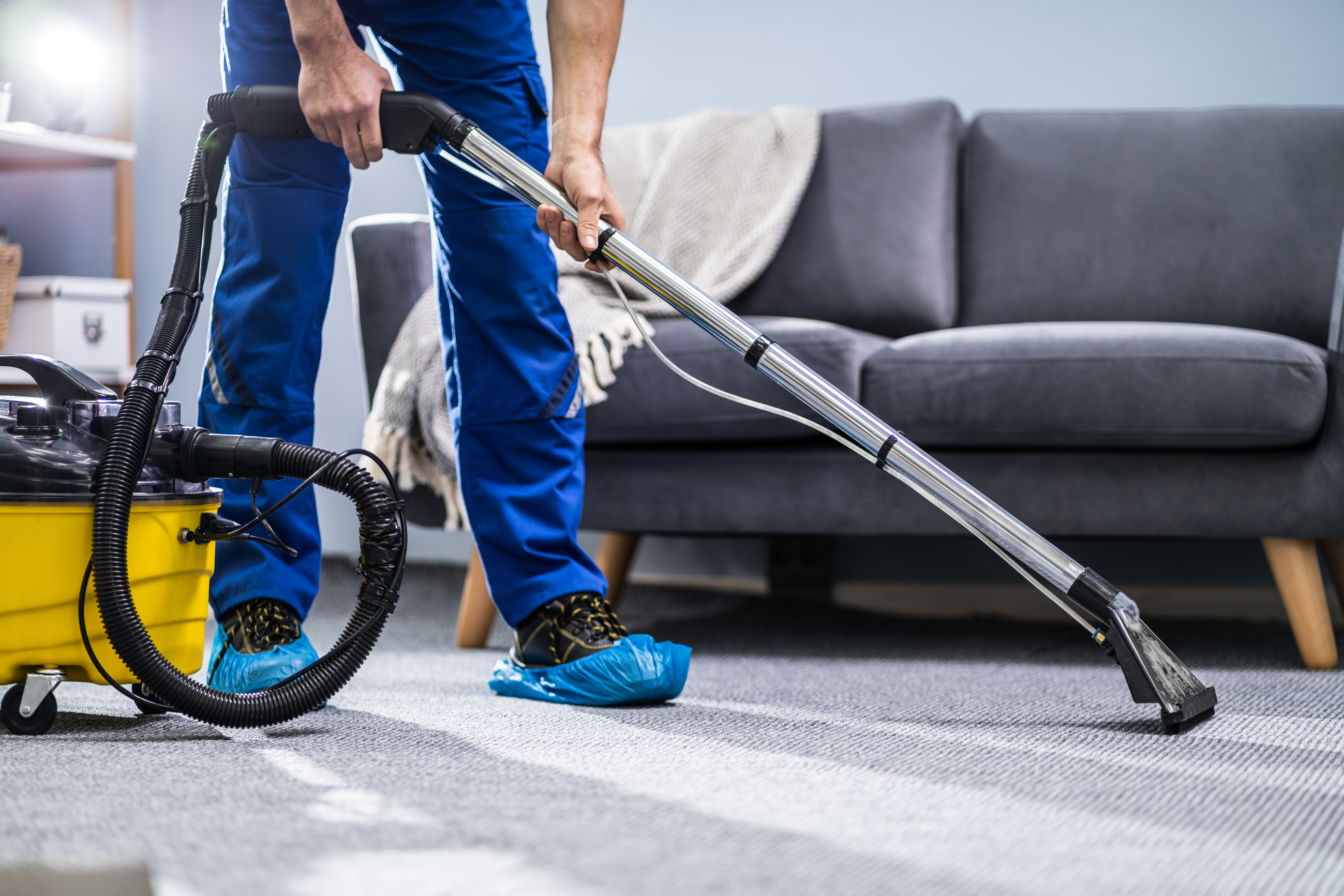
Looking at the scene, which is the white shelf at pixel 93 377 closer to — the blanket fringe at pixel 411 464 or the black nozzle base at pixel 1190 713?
the blanket fringe at pixel 411 464

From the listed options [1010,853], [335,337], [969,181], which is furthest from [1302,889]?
[335,337]

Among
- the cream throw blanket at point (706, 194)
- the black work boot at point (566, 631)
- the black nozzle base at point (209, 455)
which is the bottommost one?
the black work boot at point (566, 631)

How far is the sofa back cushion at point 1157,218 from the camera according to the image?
1.68 metres

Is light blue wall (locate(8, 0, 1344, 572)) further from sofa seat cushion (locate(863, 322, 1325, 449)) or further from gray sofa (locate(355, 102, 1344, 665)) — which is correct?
sofa seat cushion (locate(863, 322, 1325, 449))

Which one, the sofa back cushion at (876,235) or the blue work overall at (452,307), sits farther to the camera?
the sofa back cushion at (876,235)

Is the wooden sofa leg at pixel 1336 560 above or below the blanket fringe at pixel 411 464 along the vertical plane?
below

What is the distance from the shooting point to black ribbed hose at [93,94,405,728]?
0.81 m

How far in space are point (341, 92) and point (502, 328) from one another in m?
0.25

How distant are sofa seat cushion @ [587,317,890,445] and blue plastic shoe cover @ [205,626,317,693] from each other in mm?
510

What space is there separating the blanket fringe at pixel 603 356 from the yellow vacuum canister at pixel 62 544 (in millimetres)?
570

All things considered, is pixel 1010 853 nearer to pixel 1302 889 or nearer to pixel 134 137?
pixel 1302 889

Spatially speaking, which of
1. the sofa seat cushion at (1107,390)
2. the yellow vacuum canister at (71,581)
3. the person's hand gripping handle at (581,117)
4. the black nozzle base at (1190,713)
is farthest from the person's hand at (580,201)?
the black nozzle base at (1190,713)

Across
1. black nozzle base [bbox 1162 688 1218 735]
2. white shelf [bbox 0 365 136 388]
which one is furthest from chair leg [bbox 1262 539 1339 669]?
white shelf [bbox 0 365 136 388]

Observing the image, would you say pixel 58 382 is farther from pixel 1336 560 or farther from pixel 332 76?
pixel 1336 560
